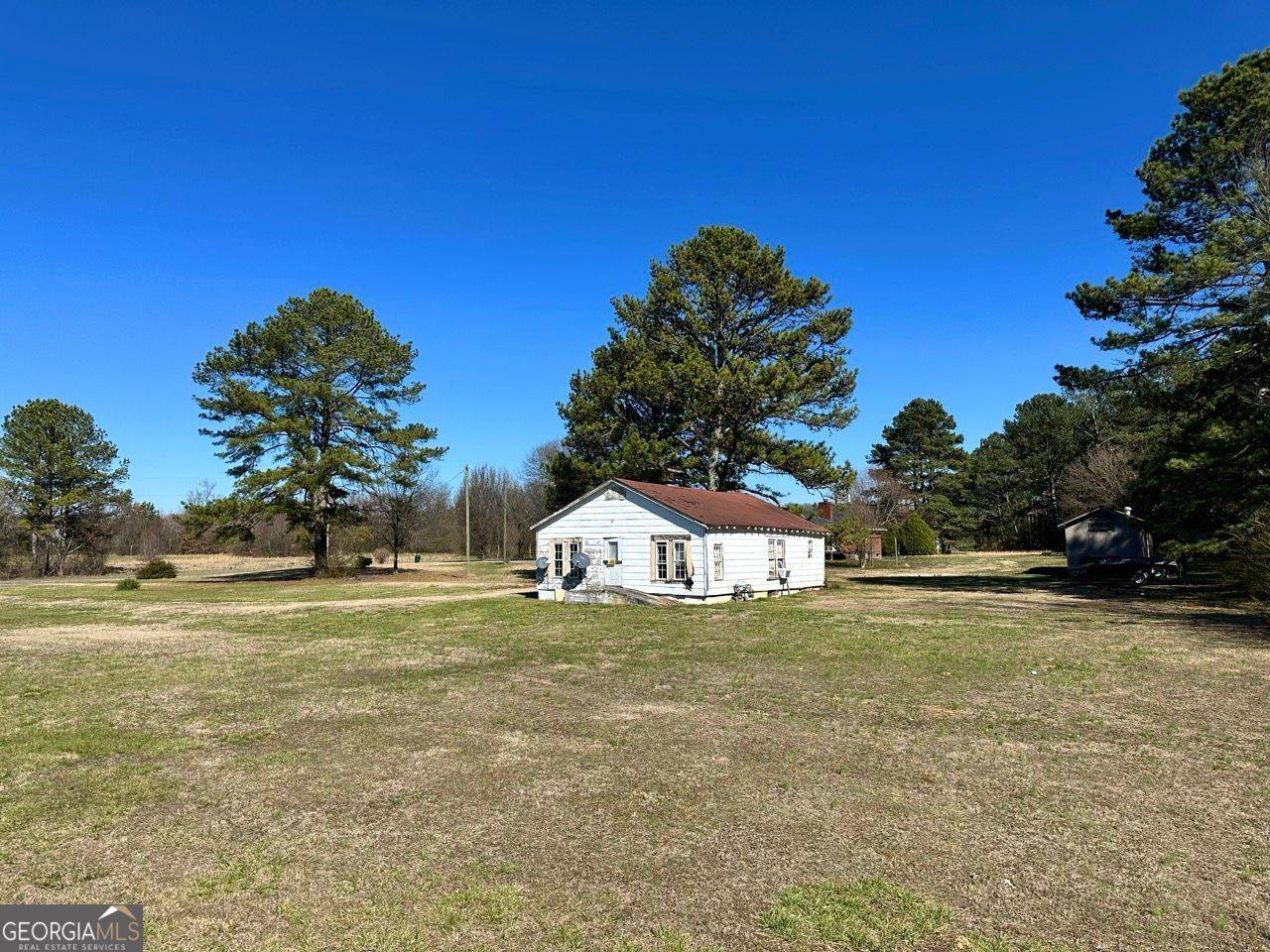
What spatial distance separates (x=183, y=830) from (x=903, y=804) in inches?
223

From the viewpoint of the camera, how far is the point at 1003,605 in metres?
21.5

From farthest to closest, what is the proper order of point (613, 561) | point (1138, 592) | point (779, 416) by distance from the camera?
point (779, 416) < point (1138, 592) < point (613, 561)

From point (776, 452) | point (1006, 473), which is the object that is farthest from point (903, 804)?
point (1006, 473)

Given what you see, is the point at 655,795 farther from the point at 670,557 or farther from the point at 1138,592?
the point at 1138,592

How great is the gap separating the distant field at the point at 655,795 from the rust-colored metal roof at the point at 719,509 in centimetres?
1042

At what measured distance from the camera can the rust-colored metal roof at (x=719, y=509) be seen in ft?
79.2

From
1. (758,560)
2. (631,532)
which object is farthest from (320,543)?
(758,560)

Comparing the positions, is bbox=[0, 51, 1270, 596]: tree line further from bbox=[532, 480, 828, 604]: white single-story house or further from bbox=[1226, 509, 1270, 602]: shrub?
bbox=[532, 480, 828, 604]: white single-story house

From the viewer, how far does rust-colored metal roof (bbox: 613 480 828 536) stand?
79.2 feet

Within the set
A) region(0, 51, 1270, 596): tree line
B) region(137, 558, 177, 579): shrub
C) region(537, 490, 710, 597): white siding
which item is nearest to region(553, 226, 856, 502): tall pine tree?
region(0, 51, 1270, 596): tree line

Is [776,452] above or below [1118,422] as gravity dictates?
below

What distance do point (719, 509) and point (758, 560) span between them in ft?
7.93

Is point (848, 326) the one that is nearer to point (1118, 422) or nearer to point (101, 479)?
point (1118, 422)

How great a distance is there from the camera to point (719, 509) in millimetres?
26500
